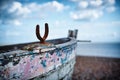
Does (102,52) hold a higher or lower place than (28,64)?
lower

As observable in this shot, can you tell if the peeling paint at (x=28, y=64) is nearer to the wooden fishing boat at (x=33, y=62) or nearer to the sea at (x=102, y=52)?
the wooden fishing boat at (x=33, y=62)

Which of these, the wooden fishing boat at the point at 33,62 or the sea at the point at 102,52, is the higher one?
the wooden fishing boat at the point at 33,62

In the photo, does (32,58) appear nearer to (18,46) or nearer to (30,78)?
(30,78)

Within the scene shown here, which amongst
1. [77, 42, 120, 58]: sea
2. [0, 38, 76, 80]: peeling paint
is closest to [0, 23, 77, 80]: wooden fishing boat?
[0, 38, 76, 80]: peeling paint

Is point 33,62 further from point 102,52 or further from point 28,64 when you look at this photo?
point 102,52

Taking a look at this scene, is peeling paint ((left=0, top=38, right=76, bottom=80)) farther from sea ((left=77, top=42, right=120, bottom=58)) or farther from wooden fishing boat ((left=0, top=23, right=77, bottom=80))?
sea ((left=77, top=42, right=120, bottom=58))

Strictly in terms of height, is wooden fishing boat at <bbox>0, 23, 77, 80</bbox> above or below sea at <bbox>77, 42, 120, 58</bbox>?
above

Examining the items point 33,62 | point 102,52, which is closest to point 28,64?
point 33,62

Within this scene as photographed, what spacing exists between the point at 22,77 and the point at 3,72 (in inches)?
9.8

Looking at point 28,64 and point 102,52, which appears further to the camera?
point 102,52

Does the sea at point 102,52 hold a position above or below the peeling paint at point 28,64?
below

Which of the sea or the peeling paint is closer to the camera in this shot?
the peeling paint

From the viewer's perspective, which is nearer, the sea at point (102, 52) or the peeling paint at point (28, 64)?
the peeling paint at point (28, 64)

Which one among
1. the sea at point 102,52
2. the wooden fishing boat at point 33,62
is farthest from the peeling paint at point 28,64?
the sea at point 102,52
